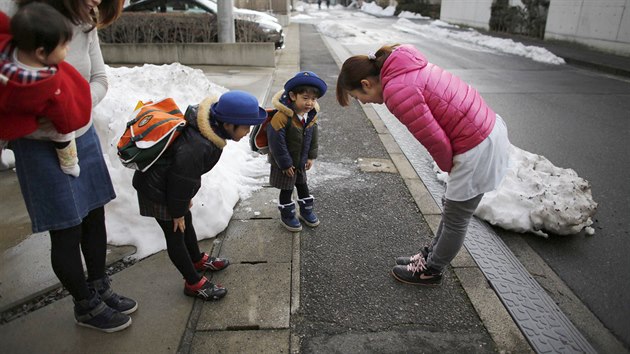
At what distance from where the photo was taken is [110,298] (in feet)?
7.68

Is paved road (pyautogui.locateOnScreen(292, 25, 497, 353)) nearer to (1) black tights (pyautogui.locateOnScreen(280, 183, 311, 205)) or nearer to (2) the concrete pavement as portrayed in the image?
(2) the concrete pavement

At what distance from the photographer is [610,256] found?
10.3ft

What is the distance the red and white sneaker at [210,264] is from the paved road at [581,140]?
226cm

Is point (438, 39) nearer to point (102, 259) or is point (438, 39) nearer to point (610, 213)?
point (610, 213)

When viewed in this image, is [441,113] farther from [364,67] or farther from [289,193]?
[289,193]

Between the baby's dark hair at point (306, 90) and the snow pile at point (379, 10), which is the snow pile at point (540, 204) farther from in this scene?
the snow pile at point (379, 10)

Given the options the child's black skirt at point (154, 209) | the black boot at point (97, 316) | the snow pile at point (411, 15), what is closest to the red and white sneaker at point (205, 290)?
the black boot at point (97, 316)

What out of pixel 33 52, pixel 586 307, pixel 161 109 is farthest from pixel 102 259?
pixel 586 307

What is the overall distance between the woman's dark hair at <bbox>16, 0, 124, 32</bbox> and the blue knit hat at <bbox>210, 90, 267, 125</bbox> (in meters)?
0.66

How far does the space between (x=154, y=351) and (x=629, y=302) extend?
2.85 m

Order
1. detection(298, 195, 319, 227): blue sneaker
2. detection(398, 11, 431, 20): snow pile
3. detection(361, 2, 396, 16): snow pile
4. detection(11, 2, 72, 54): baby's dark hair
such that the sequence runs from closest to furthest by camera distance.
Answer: detection(11, 2, 72, 54): baby's dark hair < detection(298, 195, 319, 227): blue sneaker < detection(398, 11, 431, 20): snow pile < detection(361, 2, 396, 16): snow pile

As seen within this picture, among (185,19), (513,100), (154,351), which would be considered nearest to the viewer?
(154,351)

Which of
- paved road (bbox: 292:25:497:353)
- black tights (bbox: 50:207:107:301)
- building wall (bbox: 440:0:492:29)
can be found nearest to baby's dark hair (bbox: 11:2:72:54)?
black tights (bbox: 50:207:107:301)

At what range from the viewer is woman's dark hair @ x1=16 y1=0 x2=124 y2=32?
1772 millimetres
